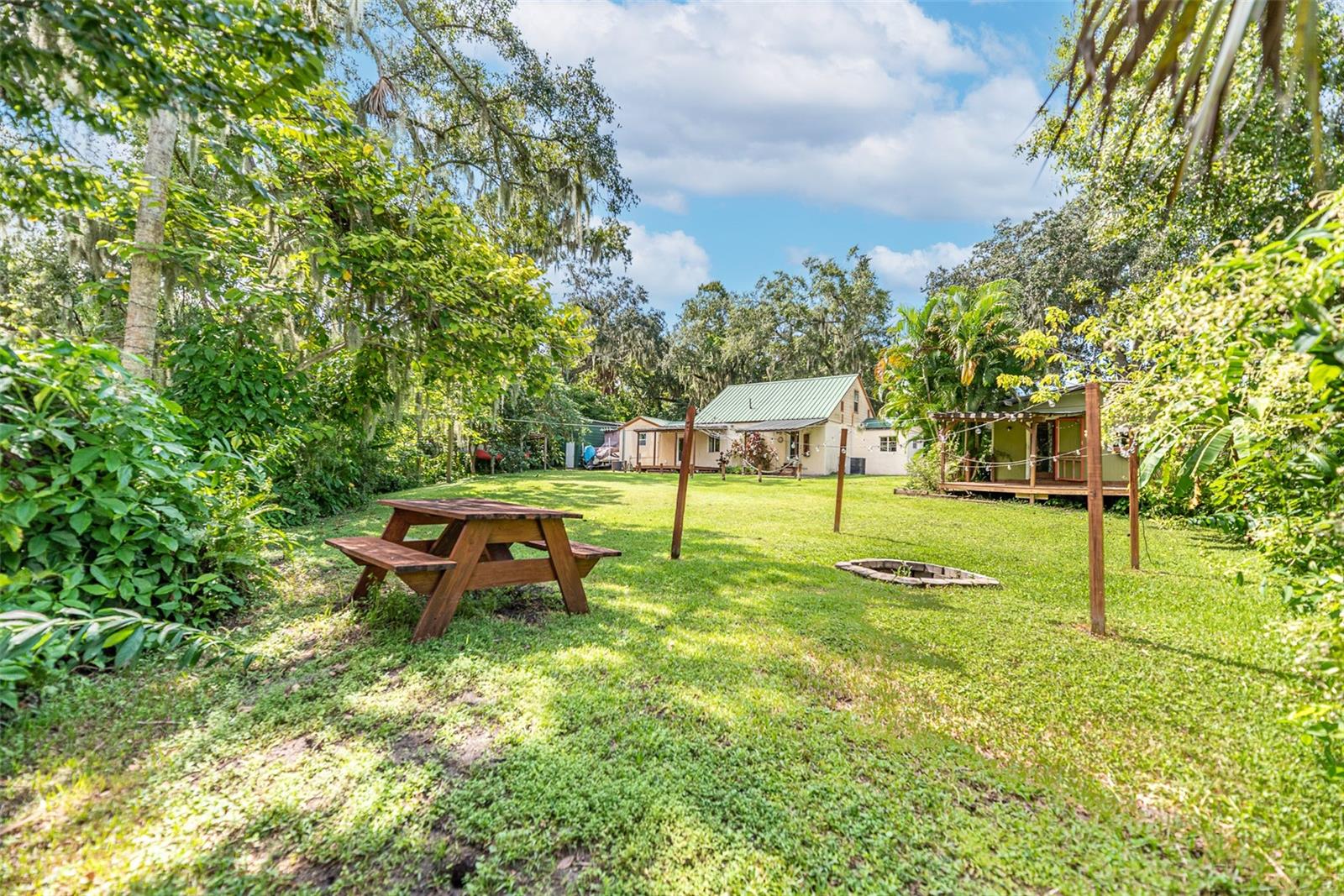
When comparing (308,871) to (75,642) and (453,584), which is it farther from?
(453,584)

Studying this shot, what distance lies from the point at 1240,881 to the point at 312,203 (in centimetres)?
843

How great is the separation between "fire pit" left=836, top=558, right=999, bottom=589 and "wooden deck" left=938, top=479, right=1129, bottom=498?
7.90 meters

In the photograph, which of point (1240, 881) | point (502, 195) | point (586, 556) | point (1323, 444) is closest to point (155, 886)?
point (586, 556)

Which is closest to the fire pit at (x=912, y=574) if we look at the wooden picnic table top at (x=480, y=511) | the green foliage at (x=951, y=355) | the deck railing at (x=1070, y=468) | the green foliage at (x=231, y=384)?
the wooden picnic table top at (x=480, y=511)

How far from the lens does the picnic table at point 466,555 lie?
3.46 metres

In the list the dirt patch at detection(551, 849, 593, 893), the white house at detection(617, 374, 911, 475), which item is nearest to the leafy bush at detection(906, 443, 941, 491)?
the white house at detection(617, 374, 911, 475)

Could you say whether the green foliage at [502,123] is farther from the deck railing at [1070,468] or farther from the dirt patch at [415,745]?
the deck railing at [1070,468]

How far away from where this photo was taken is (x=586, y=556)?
410 centimetres

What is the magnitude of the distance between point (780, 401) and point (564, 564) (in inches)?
885

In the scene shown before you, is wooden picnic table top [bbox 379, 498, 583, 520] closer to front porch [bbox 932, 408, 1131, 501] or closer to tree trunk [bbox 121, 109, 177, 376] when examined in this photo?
tree trunk [bbox 121, 109, 177, 376]

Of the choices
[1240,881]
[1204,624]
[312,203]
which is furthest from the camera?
[312,203]

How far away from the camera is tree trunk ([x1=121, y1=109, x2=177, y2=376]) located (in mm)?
5211

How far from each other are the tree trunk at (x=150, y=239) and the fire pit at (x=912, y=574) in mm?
6759

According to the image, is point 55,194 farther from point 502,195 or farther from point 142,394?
point 502,195
